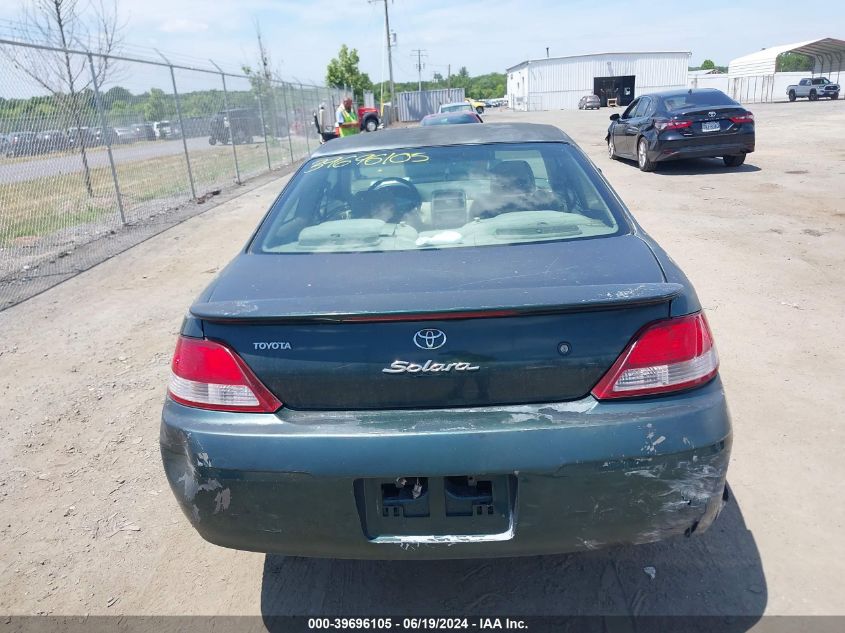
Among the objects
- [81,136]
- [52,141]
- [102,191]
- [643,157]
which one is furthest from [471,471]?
[643,157]

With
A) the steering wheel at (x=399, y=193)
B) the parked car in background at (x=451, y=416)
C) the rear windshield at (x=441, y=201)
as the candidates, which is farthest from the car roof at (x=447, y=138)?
the parked car in background at (x=451, y=416)

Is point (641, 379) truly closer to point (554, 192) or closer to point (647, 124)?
point (554, 192)

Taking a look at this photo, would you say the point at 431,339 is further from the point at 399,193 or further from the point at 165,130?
the point at 165,130

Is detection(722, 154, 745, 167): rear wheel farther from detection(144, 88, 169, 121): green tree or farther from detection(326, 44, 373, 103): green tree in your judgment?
detection(326, 44, 373, 103): green tree

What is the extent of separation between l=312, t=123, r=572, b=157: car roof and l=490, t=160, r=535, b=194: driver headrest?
0.17 metres

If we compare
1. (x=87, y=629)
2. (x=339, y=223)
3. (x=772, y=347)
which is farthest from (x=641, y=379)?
(x=772, y=347)

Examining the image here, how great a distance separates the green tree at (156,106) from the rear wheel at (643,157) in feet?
30.5

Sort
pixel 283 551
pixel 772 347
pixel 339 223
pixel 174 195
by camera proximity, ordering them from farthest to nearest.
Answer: pixel 174 195, pixel 772 347, pixel 339 223, pixel 283 551

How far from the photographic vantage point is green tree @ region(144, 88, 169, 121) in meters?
11.5

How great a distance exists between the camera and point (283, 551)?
213cm

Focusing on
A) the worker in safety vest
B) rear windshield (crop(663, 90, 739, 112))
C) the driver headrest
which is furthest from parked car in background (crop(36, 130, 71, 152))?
rear windshield (crop(663, 90, 739, 112))

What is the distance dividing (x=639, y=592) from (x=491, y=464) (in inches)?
39.6

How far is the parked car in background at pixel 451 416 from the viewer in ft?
6.35

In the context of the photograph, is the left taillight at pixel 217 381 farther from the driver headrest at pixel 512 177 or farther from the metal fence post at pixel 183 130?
the metal fence post at pixel 183 130
